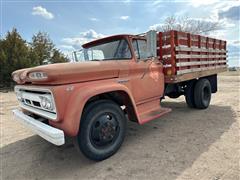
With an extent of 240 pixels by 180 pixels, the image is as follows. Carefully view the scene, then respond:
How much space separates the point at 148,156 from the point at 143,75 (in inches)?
62.1

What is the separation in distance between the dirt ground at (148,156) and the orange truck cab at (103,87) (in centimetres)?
37

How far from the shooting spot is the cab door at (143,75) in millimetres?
3683

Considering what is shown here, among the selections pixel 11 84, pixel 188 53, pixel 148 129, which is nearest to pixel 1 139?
pixel 148 129

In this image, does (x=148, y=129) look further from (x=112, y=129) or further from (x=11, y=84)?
(x=11, y=84)

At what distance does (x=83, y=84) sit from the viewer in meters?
2.84

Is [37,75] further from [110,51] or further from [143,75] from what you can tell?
[143,75]

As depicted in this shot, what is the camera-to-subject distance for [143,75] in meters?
3.88

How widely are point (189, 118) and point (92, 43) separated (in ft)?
10.3

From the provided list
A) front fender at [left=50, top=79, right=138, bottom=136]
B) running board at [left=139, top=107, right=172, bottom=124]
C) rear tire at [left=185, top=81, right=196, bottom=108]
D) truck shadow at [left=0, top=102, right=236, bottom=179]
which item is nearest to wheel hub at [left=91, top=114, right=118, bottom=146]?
truck shadow at [left=0, top=102, right=236, bottom=179]

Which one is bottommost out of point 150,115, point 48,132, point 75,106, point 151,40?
point 150,115

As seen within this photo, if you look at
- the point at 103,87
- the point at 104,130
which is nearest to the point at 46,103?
the point at 103,87

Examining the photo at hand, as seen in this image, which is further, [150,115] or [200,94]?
[200,94]

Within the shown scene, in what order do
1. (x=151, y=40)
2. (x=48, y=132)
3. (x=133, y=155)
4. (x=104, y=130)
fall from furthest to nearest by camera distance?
(x=151, y=40) < (x=133, y=155) < (x=104, y=130) < (x=48, y=132)

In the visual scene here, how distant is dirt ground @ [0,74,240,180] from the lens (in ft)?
8.77
